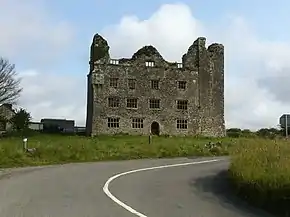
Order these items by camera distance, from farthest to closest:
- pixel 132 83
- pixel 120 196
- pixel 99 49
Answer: pixel 99 49 < pixel 132 83 < pixel 120 196

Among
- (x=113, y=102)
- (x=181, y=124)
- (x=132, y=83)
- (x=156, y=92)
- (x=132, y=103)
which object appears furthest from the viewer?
(x=181, y=124)

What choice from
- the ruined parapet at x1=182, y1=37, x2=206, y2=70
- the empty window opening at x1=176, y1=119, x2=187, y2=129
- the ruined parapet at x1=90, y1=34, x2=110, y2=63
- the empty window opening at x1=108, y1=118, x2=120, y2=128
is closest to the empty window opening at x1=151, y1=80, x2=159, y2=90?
the ruined parapet at x1=182, y1=37, x2=206, y2=70

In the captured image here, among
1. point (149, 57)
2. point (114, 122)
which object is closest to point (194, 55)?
point (149, 57)

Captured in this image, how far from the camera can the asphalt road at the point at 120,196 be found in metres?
13.1

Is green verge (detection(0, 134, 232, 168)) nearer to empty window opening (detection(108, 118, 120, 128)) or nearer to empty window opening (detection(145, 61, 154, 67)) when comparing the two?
empty window opening (detection(108, 118, 120, 128))

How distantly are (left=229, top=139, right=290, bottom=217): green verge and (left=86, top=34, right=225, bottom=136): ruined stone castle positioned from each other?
53872mm

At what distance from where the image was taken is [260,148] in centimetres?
2127

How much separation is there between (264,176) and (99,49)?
211 ft

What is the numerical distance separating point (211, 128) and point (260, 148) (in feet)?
192

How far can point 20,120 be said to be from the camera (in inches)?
2955

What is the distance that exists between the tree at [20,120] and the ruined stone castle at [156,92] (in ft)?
28.2

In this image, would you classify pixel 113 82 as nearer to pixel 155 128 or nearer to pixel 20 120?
pixel 155 128

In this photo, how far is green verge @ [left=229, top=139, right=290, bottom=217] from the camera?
13633 mm

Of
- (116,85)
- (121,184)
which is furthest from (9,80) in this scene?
(121,184)
